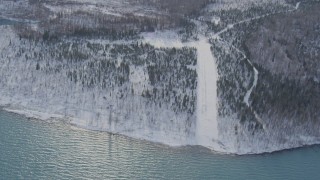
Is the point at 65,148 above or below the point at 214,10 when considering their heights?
below

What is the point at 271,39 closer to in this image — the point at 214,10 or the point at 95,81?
the point at 214,10

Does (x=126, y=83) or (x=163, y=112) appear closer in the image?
(x=163, y=112)

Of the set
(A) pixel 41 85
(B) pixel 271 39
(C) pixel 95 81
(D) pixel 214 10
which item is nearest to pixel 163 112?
(C) pixel 95 81

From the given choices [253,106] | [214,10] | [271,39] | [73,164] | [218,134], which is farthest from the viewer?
[214,10]

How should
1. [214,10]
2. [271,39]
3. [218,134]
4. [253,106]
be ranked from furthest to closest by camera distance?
1. [214,10]
2. [271,39]
3. [253,106]
4. [218,134]

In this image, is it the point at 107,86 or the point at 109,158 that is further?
the point at 107,86

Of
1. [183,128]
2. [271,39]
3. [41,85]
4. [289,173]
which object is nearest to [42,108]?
[41,85]

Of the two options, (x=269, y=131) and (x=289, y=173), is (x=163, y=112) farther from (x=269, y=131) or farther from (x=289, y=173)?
(x=289, y=173)
